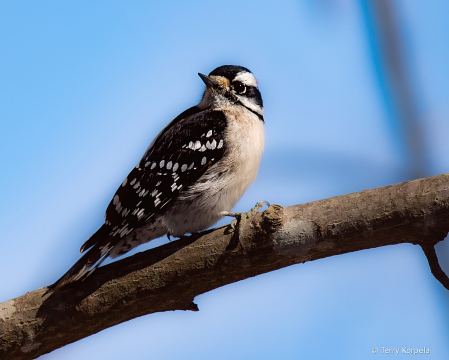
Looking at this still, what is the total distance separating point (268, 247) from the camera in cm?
309

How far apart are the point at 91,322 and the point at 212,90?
2694mm

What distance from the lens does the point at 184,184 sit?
401 centimetres

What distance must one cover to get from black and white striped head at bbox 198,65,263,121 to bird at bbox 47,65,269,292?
0.52 metres

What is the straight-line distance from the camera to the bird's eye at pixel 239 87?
16.3 feet

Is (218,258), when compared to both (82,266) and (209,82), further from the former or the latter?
(209,82)

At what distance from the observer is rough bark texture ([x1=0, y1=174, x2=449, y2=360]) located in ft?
9.21

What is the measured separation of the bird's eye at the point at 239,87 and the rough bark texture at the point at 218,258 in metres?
2.09

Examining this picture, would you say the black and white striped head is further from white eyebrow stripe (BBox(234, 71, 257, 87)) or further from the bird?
the bird

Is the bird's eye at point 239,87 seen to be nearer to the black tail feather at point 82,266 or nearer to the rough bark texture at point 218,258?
the rough bark texture at point 218,258

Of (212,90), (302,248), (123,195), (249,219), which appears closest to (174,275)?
(249,219)

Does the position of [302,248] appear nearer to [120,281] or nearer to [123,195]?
[120,281]

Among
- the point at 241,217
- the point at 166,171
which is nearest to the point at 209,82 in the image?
the point at 166,171

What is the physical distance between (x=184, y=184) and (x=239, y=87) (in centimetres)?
152

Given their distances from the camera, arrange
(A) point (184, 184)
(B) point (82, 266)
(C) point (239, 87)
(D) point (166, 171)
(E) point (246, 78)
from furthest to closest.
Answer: (E) point (246, 78), (C) point (239, 87), (D) point (166, 171), (A) point (184, 184), (B) point (82, 266)
